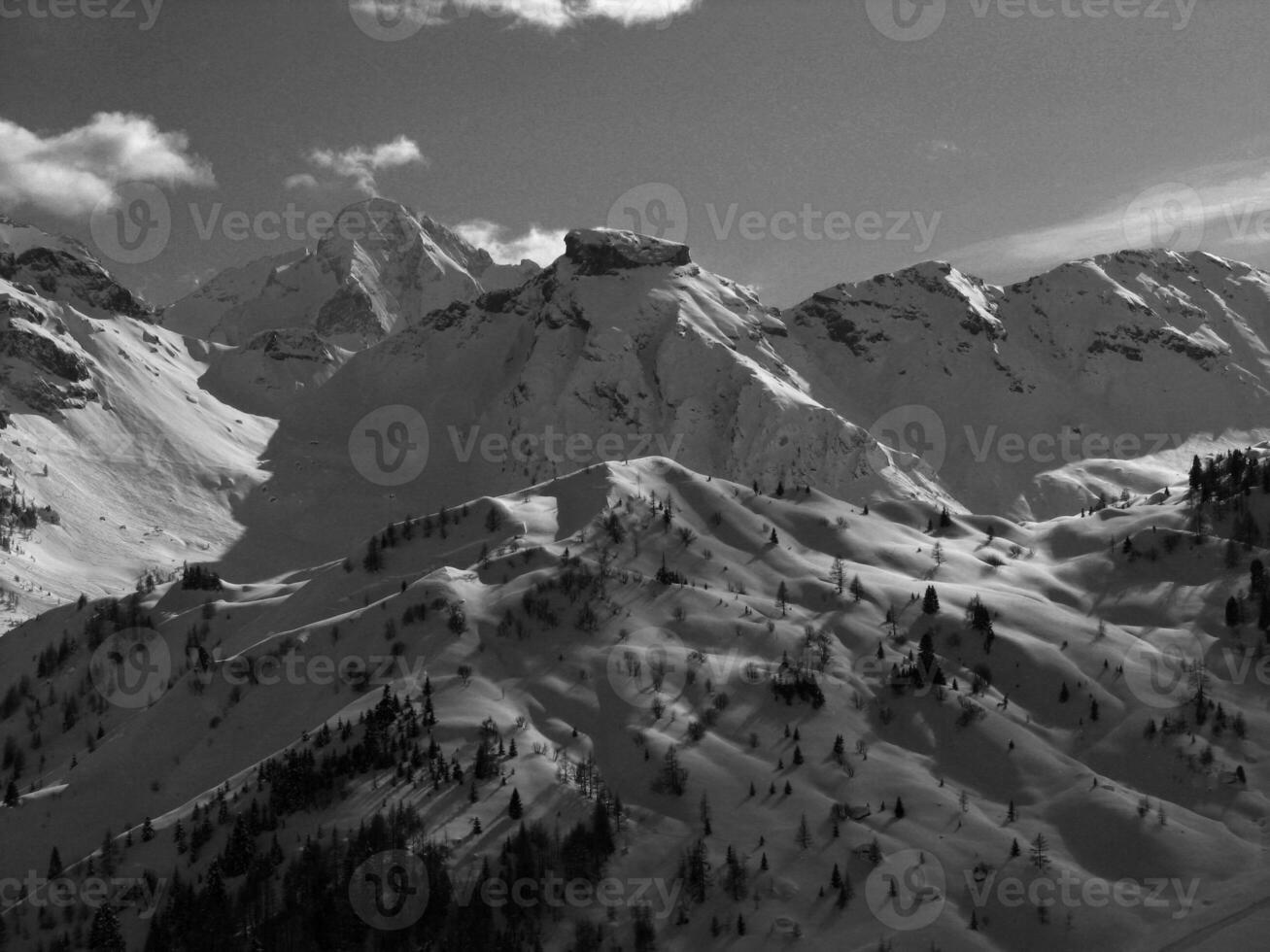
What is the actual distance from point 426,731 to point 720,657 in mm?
40757

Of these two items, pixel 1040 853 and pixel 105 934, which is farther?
pixel 1040 853

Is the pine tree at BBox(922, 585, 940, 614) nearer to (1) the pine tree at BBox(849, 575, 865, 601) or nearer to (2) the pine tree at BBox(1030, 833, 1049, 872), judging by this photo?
(1) the pine tree at BBox(849, 575, 865, 601)

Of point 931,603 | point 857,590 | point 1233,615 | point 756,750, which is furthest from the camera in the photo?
point 857,590

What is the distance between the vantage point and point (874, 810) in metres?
148


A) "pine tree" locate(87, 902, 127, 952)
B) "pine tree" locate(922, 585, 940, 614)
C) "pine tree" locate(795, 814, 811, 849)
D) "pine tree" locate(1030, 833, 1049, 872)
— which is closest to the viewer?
"pine tree" locate(87, 902, 127, 952)

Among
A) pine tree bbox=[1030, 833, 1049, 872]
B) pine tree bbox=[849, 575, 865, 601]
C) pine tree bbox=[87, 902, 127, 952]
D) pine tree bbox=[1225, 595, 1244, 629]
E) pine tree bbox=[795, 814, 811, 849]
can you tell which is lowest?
pine tree bbox=[87, 902, 127, 952]

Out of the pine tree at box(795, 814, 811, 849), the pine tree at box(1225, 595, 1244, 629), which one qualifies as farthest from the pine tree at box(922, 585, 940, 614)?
the pine tree at box(795, 814, 811, 849)

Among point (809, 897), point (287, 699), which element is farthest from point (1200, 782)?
point (287, 699)

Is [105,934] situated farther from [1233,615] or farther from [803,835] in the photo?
[1233,615]

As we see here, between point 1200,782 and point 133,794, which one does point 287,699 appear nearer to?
point 133,794

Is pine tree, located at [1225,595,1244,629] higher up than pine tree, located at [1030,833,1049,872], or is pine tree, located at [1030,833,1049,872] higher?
pine tree, located at [1225,595,1244,629]

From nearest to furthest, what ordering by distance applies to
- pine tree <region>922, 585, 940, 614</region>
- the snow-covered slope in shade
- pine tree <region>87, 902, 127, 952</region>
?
pine tree <region>87, 902, 127, 952</region> < the snow-covered slope in shade < pine tree <region>922, 585, 940, 614</region>

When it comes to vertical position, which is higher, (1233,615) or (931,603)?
(931,603)

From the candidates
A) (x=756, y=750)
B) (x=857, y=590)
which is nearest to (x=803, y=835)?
(x=756, y=750)
